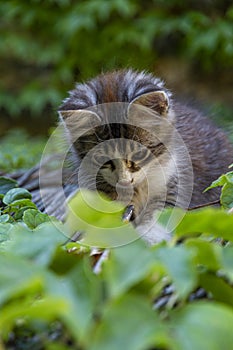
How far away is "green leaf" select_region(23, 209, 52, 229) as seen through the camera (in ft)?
5.65

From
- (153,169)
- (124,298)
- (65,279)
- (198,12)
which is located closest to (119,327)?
(124,298)

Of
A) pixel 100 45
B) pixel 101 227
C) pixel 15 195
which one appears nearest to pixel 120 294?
pixel 101 227

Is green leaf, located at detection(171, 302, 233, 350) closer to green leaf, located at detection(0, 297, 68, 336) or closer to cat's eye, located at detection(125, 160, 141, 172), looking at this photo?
green leaf, located at detection(0, 297, 68, 336)

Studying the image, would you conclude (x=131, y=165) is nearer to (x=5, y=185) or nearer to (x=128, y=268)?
(x=5, y=185)

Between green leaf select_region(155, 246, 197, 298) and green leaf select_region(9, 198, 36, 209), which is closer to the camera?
green leaf select_region(155, 246, 197, 298)

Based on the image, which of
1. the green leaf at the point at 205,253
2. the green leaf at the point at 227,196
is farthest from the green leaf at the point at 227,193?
the green leaf at the point at 205,253

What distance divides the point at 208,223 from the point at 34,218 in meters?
0.69

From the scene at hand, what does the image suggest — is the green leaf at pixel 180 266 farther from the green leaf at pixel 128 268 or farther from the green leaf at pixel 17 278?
the green leaf at pixel 17 278

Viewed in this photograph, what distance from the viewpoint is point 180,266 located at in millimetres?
997

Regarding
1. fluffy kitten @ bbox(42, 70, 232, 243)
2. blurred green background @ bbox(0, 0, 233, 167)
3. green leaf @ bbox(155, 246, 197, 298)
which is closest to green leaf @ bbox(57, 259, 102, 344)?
green leaf @ bbox(155, 246, 197, 298)

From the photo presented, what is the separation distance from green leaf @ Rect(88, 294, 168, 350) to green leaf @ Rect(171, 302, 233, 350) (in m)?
0.03

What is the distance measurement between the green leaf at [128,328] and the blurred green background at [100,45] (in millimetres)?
6380

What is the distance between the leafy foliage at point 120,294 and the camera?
92 centimetres

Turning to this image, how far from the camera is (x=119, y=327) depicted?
921mm
